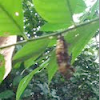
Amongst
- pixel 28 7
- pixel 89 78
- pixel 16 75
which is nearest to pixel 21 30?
pixel 16 75

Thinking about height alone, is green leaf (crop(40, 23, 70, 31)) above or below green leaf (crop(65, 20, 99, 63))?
above

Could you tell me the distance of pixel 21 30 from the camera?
406mm

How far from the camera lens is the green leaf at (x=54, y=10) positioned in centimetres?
37

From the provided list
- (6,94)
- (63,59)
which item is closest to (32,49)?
(63,59)

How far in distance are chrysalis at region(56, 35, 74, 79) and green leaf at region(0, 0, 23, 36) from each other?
0.07 meters

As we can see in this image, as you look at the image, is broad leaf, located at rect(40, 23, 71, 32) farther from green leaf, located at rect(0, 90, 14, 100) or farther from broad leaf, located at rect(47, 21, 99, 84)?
green leaf, located at rect(0, 90, 14, 100)

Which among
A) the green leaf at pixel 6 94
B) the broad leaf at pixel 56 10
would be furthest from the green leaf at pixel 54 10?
the green leaf at pixel 6 94

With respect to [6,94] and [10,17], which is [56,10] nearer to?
[10,17]

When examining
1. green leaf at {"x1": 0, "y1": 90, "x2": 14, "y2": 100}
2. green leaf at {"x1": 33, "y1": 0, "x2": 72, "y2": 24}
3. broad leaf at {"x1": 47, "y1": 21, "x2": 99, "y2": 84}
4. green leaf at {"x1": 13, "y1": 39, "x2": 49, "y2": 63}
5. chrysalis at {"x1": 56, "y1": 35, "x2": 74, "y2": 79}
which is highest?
green leaf at {"x1": 0, "y1": 90, "x2": 14, "y2": 100}

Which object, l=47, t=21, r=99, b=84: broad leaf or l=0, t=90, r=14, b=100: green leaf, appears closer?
l=47, t=21, r=99, b=84: broad leaf

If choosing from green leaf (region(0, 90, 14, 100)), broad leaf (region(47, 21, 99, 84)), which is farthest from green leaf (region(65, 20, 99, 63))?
green leaf (region(0, 90, 14, 100))

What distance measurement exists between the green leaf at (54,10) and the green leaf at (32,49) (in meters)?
0.03

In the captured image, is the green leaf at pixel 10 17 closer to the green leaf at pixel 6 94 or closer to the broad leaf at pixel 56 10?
the broad leaf at pixel 56 10

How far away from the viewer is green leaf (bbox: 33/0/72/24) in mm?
372
